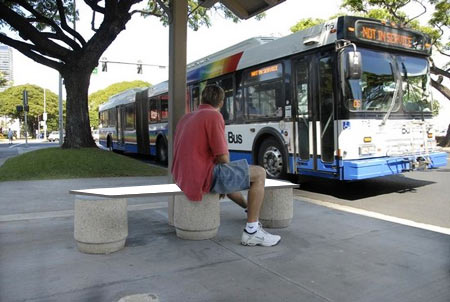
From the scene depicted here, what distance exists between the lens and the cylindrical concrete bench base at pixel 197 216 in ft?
14.3

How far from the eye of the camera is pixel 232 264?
148 inches

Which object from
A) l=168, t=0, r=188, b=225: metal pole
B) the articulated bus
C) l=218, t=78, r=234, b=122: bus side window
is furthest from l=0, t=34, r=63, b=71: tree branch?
l=168, t=0, r=188, b=225: metal pole

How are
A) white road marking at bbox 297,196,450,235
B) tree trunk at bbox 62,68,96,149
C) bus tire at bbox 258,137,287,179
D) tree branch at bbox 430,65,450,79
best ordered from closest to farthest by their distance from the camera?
white road marking at bbox 297,196,450,235
bus tire at bbox 258,137,287,179
tree trunk at bbox 62,68,96,149
tree branch at bbox 430,65,450,79

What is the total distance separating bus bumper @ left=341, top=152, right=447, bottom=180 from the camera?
710 cm

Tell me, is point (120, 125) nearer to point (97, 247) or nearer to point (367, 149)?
point (367, 149)

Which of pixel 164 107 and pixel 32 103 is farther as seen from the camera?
pixel 32 103

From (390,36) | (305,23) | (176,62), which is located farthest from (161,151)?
(305,23)

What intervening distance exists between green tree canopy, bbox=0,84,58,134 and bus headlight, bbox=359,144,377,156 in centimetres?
6334

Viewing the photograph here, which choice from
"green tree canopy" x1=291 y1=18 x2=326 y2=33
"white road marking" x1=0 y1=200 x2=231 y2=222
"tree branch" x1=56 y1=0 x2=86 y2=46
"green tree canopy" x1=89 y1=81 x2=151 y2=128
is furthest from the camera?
"green tree canopy" x1=89 y1=81 x2=151 y2=128

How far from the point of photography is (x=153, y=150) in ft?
51.5

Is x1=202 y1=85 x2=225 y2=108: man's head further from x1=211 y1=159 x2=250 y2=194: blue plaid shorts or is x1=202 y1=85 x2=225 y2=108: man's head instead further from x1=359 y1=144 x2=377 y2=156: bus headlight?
x1=359 y1=144 x2=377 y2=156: bus headlight

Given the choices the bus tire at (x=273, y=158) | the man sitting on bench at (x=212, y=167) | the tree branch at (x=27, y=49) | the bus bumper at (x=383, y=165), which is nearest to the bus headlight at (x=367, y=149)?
the bus bumper at (x=383, y=165)

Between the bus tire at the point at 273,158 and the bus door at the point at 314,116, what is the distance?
53 centimetres

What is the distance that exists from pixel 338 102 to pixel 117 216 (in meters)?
4.85
